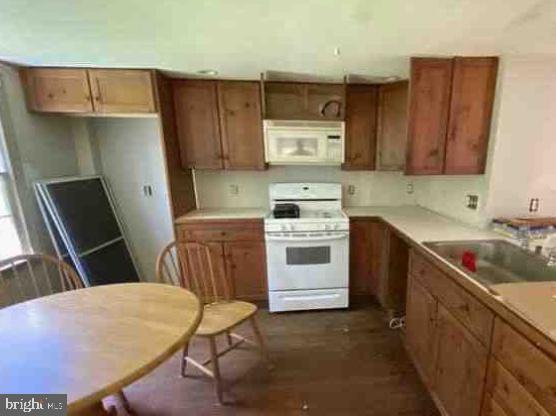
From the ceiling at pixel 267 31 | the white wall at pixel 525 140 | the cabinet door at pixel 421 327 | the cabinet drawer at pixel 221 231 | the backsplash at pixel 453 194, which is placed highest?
the ceiling at pixel 267 31

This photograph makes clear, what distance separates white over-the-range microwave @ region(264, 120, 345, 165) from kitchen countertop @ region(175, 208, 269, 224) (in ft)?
1.76

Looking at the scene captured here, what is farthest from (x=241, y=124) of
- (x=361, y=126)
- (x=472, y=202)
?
(x=472, y=202)

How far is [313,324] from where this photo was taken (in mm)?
2502

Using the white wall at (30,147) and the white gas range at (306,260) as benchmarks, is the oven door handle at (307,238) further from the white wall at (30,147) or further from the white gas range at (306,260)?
the white wall at (30,147)

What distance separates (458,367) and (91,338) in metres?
1.64

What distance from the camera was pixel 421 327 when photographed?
5.84 ft

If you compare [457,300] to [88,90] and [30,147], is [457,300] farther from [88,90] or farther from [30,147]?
[30,147]

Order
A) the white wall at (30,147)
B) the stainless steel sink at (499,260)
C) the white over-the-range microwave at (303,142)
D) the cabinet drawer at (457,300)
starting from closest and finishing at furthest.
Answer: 1. the cabinet drawer at (457,300)
2. the stainless steel sink at (499,260)
3. the white wall at (30,147)
4. the white over-the-range microwave at (303,142)

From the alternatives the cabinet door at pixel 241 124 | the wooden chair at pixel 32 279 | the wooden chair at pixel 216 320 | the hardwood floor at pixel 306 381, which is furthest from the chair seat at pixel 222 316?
the cabinet door at pixel 241 124

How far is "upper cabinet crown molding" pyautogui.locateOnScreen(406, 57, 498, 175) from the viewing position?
6.22 ft

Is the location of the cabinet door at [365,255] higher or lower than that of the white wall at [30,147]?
lower

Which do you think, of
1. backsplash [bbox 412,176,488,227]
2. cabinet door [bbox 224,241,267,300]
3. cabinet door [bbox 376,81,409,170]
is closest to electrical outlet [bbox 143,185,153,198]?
cabinet door [bbox 224,241,267,300]

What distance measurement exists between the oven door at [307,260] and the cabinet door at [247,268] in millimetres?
139

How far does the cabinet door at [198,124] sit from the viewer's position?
8.43 feet
